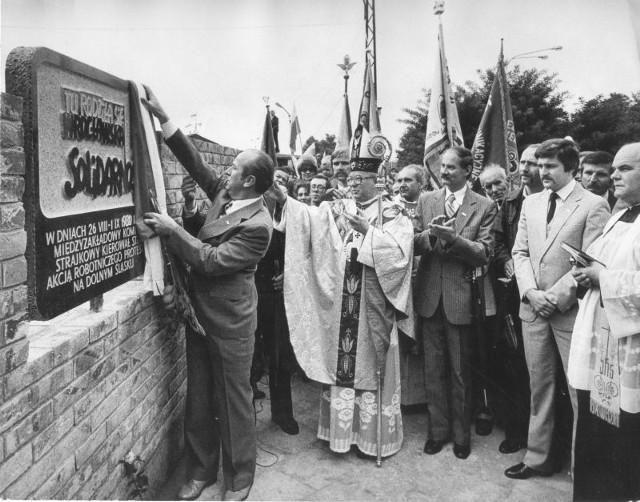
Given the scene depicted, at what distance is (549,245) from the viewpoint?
3105 millimetres

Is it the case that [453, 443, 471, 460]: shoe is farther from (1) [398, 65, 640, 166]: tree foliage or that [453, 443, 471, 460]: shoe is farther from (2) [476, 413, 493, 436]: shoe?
(1) [398, 65, 640, 166]: tree foliage

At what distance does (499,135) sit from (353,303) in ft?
9.37

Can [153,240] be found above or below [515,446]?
above

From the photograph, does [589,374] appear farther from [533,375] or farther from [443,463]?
[443,463]

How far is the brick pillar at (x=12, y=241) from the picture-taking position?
1613 millimetres

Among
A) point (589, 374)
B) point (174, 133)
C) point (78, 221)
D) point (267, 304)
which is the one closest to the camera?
point (78, 221)

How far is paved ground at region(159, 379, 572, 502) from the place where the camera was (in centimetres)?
298

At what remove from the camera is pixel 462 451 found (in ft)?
11.3

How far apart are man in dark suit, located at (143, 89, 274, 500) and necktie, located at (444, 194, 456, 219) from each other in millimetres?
1325

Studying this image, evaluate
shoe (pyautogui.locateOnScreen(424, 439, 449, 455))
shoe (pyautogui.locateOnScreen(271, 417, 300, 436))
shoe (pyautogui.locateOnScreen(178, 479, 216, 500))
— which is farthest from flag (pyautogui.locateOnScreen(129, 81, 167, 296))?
shoe (pyautogui.locateOnScreen(424, 439, 449, 455))

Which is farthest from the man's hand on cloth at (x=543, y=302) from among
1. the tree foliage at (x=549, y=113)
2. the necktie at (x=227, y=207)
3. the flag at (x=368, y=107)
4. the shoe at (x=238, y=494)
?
the tree foliage at (x=549, y=113)

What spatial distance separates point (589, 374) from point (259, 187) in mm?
1954

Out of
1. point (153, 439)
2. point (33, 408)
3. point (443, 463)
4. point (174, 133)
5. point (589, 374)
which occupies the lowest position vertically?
point (443, 463)

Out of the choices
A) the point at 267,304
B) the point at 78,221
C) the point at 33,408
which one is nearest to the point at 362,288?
the point at 267,304
